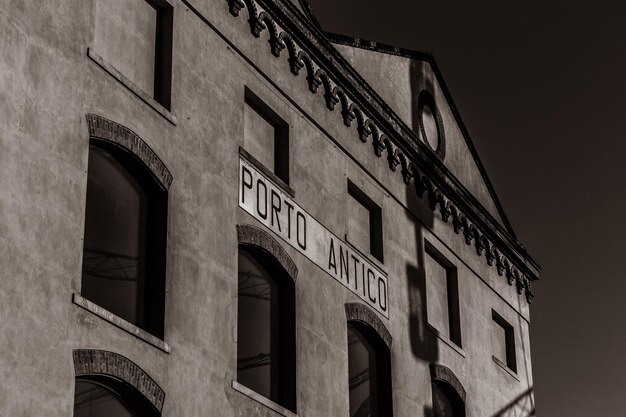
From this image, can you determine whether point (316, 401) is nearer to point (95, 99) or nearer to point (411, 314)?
point (411, 314)

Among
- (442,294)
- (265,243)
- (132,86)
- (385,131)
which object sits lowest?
(265,243)

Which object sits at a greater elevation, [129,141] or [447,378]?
[129,141]

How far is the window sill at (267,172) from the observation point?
854 inches

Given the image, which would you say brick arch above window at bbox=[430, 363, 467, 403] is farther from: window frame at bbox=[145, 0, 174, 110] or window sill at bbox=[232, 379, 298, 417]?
window frame at bbox=[145, 0, 174, 110]

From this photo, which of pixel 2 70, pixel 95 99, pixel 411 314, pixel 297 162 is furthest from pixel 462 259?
pixel 2 70

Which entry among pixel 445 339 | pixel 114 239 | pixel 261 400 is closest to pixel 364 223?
pixel 445 339

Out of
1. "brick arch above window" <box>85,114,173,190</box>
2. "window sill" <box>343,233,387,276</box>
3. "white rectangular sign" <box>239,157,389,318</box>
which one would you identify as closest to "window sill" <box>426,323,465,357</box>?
"white rectangular sign" <box>239,157,389,318</box>

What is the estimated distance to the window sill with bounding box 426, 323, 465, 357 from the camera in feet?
89.7

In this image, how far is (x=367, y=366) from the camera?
2484 cm

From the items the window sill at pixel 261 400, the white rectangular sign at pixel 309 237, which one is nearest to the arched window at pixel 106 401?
the window sill at pixel 261 400

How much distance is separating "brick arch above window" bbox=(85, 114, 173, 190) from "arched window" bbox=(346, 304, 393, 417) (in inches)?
235

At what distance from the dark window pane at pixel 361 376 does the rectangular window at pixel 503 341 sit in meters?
6.86

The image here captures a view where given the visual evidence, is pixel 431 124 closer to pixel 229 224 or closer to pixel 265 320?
pixel 265 320

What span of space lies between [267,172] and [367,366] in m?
4.75
